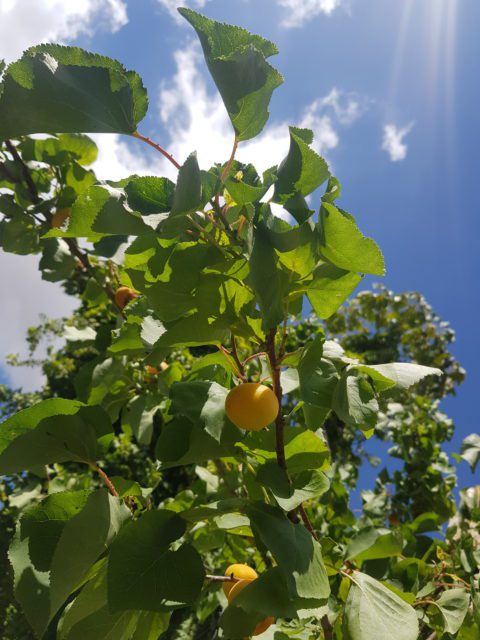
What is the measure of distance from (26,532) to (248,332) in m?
0.45

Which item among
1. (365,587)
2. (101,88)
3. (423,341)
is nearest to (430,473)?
(365,587)

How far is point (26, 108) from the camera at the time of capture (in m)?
0.61

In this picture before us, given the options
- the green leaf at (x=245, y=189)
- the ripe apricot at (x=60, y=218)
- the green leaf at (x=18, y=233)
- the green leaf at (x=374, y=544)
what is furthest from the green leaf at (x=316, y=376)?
the green leaf at (x=18, y=233)

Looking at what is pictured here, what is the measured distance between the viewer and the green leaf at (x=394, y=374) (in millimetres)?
733

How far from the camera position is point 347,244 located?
65 centimetres

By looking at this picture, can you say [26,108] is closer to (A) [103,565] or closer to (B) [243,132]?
(B) [243,132]

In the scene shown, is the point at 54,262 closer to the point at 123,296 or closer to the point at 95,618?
the point at 123,296

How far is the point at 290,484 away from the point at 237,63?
2.03 feet

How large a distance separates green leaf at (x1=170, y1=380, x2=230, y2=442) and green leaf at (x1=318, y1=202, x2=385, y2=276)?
0.28 m

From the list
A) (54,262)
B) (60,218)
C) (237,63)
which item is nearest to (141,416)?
(54,262)

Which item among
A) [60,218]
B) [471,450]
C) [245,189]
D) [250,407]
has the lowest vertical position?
[250,407]

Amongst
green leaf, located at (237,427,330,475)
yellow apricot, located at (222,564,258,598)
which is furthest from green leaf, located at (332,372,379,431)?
yellow apricot, located at (222,564,258,598)

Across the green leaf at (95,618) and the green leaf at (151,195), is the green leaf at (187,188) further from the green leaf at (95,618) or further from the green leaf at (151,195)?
the green leaf at (95,618)

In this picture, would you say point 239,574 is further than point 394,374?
Yes
